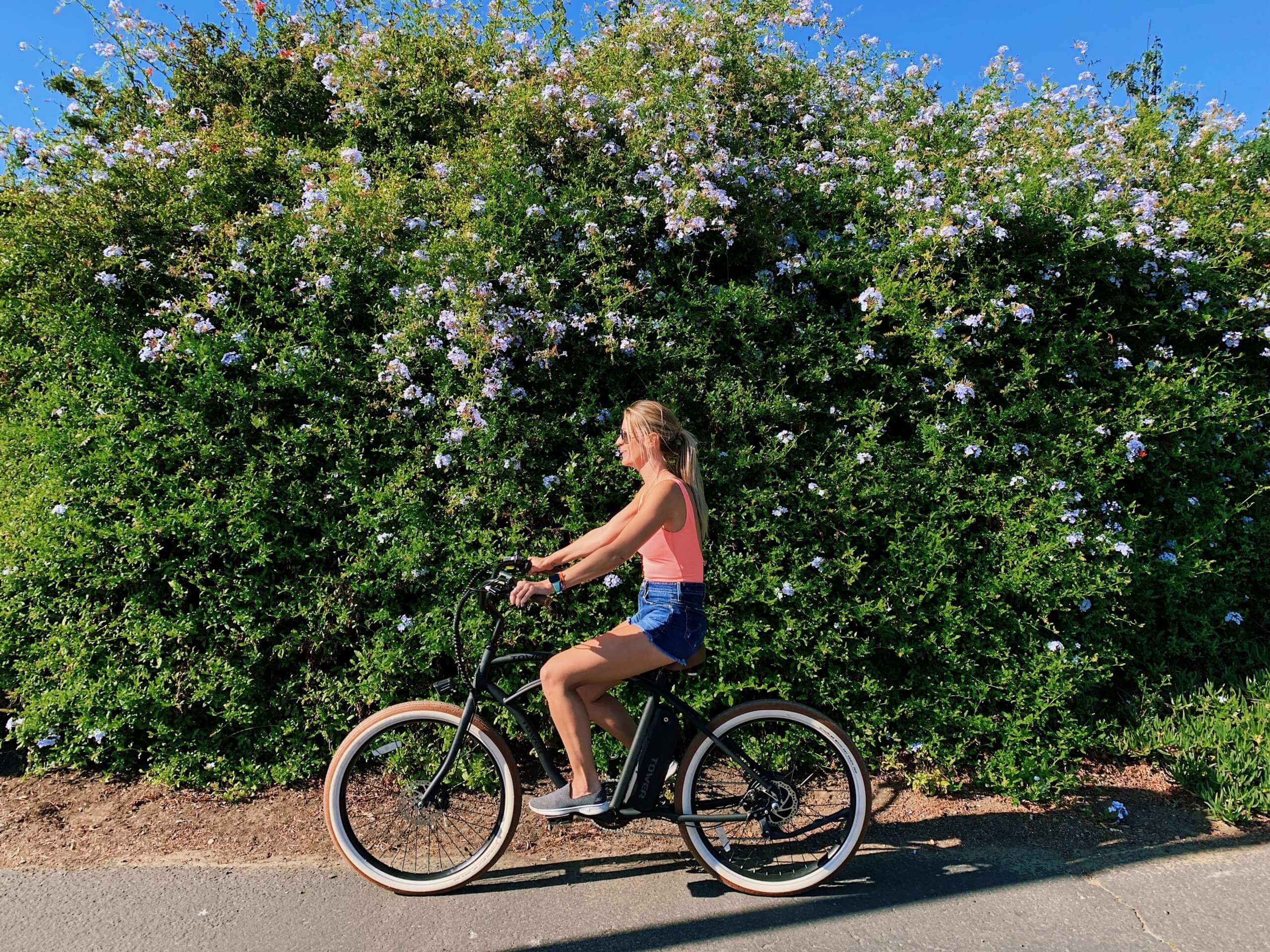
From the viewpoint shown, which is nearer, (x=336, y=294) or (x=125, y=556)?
(x=125, y=556)

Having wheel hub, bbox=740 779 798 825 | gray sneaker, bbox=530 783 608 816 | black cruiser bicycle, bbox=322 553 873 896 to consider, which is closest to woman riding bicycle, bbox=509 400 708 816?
gray sneaker, bbox=530 783 608 816

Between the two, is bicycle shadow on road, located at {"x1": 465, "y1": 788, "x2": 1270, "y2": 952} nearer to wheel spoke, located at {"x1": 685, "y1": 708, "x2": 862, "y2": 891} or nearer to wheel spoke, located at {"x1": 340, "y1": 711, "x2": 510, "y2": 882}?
wheel spoke, located at {"x1": 685, "y1": 708, "x2": 862, "y2": 891}

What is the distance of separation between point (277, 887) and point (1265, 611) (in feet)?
17.9

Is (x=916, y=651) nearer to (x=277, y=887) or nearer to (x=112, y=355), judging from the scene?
(x=277, y=887)

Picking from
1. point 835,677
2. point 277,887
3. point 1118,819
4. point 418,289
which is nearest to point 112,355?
point 418,289

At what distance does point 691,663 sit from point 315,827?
75.5 inches

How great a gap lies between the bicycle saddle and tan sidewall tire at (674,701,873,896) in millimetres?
220

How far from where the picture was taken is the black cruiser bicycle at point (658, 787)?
3105 millimetres

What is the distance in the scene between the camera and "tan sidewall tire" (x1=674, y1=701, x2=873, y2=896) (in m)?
3.12

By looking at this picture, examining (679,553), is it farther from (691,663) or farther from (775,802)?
(775,802)

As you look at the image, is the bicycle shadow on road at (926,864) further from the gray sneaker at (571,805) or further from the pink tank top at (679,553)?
the pink tank top at (679,553)

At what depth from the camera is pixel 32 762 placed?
3887 mm

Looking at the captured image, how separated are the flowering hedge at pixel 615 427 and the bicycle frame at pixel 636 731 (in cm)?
60

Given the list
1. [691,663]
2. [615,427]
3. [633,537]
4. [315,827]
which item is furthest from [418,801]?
[615,427]
